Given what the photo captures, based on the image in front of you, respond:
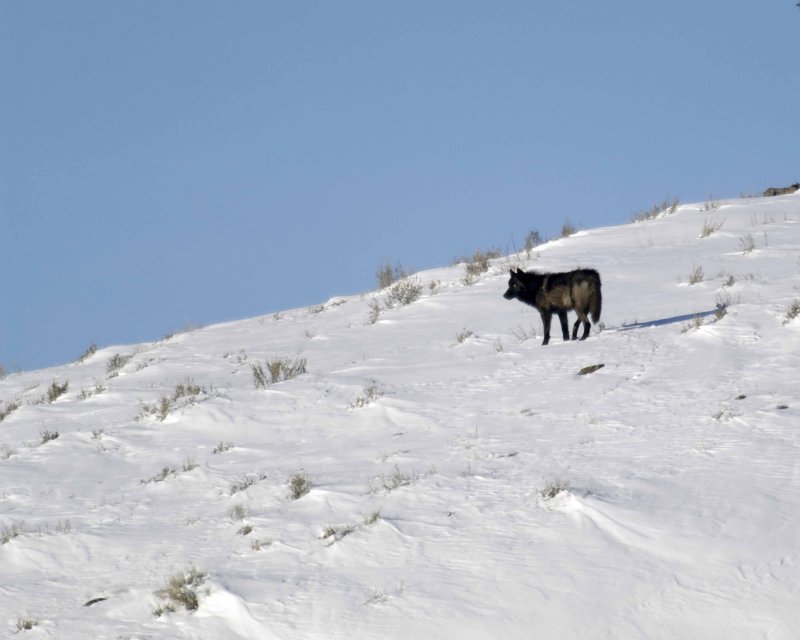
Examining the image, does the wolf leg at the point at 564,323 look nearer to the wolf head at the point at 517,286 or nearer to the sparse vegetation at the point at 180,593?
the wolf head at the point at 517,286

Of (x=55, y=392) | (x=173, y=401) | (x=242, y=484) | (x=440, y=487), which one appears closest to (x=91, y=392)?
(x=55, y=392)

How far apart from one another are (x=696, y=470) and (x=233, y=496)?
341 centimetres

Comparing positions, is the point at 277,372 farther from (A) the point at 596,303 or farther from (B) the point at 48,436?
(A) the point at 596,303

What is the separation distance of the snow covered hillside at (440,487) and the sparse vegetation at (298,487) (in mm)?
18

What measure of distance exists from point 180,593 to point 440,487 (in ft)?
6.54

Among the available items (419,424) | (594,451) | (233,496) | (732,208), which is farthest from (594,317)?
(732,208)

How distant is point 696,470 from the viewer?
21.6ft

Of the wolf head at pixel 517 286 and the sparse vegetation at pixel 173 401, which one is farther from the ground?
the wolf head at pixel 517 286

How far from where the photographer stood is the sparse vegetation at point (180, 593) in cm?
558

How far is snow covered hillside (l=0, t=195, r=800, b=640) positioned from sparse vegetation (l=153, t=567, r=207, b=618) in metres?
0.02

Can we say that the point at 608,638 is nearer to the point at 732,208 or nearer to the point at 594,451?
the point at 594,451

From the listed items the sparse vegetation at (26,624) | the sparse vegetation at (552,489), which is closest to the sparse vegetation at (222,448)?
the sparse vegetation at (26,624)

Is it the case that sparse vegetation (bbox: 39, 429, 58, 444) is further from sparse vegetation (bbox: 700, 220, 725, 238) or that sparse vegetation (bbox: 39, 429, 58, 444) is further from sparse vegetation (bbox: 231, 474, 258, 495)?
sparse vegetation (bbox: 700, 220, 725, 238)

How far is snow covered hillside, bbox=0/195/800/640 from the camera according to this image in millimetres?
5277
